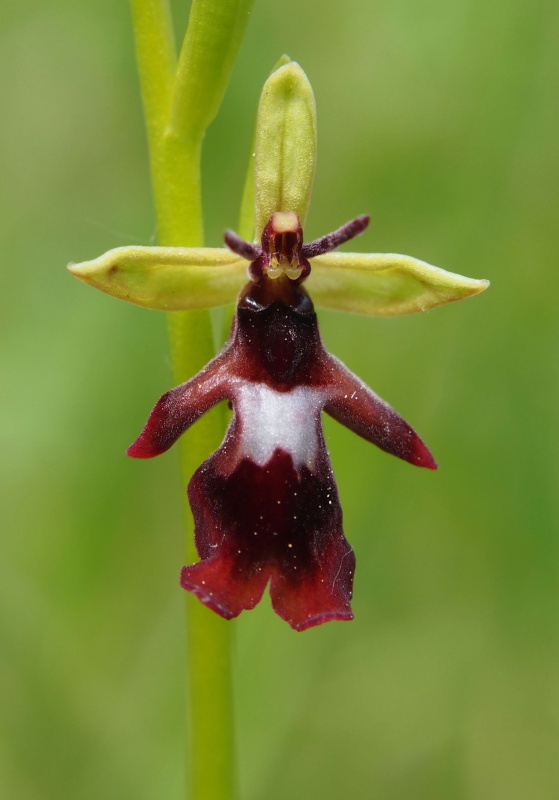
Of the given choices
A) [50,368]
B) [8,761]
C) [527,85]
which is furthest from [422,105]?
[8,761]

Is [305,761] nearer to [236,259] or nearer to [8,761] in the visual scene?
[8,761]

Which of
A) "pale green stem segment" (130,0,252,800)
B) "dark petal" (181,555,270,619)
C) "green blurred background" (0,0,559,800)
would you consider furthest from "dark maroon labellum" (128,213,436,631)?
"green blurred background" (0,0,559,800)

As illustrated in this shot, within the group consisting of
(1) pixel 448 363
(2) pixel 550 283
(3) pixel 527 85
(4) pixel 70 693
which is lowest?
(4) pixel 70 693

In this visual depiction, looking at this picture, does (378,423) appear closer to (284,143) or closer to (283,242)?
(283,242)

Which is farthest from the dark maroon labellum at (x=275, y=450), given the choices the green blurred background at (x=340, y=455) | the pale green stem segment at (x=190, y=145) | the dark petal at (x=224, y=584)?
the green blurred background at (x=340, y=455)

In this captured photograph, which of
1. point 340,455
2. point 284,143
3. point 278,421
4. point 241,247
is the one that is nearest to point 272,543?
point 278,421
